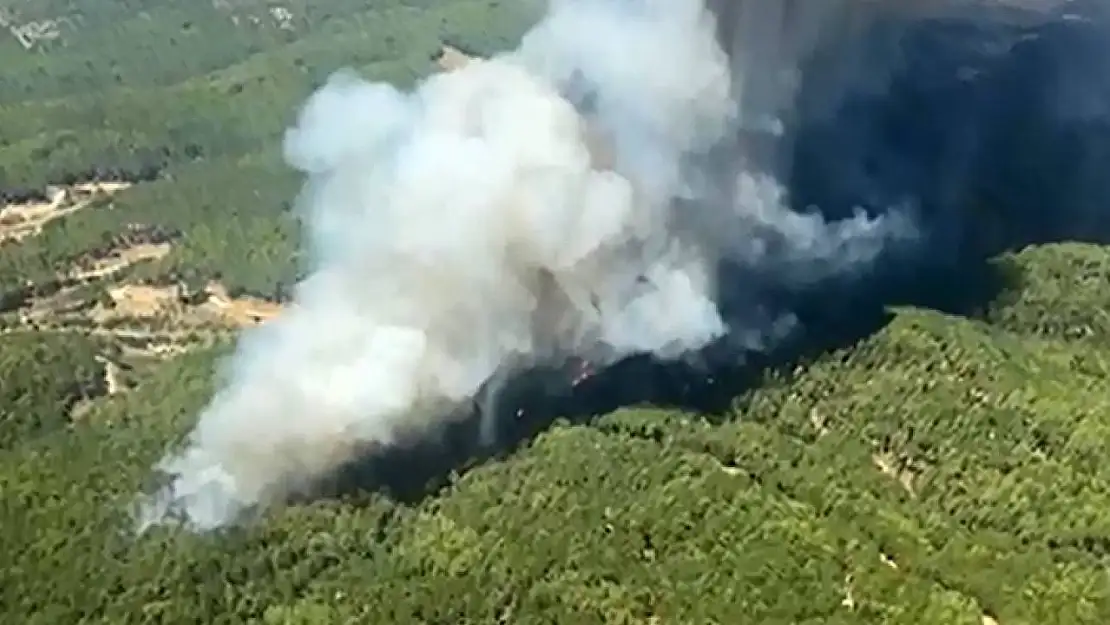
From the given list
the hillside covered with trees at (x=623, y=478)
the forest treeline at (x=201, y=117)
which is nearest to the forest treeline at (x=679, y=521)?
the hillside covered with trees at (x=623, y=478)

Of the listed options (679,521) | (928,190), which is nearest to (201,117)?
(928,190)

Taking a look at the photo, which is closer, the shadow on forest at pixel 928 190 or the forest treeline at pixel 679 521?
the forest treeline at pixel 679 521

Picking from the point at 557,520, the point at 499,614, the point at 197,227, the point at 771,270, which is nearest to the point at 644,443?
the point at 557,520

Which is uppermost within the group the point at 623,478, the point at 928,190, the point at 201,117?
the point at 928,190

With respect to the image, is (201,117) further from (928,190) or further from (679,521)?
(679,521)

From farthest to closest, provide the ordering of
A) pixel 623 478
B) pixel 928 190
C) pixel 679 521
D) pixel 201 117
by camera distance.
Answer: pixel 201 117 < pixel 928 190 < pixel 623 478 < pixel 679 521

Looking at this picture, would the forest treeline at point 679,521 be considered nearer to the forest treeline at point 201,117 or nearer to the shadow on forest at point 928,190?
the shadow on forest at point 928,190

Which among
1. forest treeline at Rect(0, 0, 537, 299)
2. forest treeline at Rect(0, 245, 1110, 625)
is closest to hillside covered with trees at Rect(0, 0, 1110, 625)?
forest treeline at Rect(0, 245, 1110, 625)
